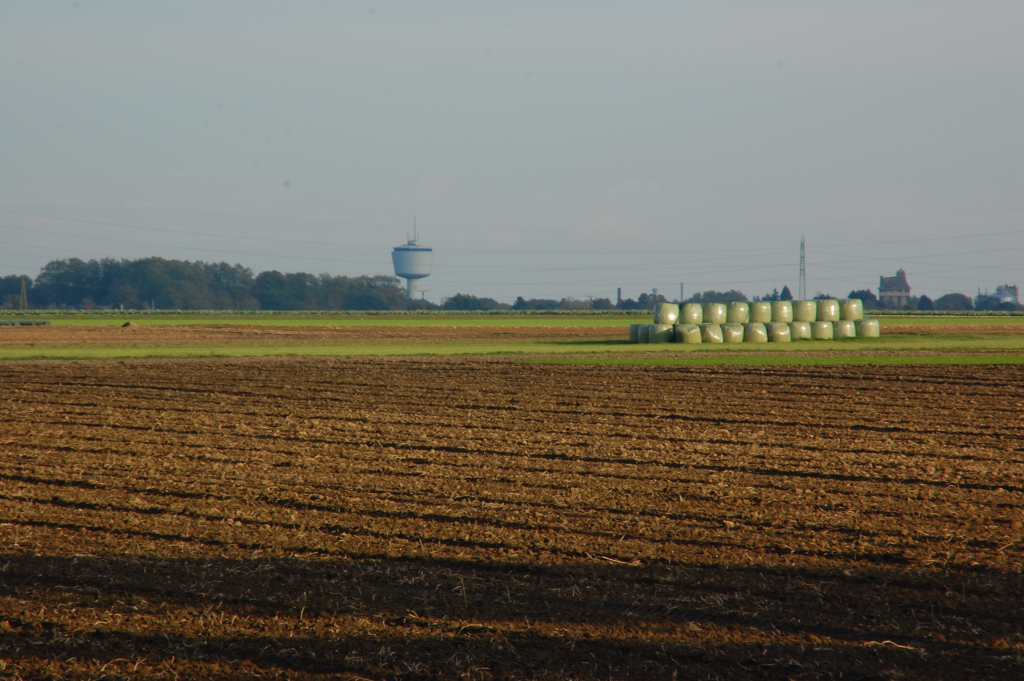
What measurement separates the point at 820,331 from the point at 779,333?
2.64 m

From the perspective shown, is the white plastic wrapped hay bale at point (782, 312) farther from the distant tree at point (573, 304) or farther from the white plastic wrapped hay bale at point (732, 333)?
the distant tree at point (573, 304)

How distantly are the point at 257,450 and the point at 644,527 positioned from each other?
5.78m

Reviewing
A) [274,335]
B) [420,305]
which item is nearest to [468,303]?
[420,305]

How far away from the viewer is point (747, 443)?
11.9 meters

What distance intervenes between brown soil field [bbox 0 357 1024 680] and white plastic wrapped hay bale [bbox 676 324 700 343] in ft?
77.2

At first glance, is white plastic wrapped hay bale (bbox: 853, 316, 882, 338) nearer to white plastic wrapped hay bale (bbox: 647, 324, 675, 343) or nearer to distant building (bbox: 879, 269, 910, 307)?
white plastic wrapped hay bale (bbox: 647, 324, 675, 343)

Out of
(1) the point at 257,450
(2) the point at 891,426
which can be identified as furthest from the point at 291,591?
(2) the point at 891,426

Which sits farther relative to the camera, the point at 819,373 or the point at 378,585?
the point at 819,373

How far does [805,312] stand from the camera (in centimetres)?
4159

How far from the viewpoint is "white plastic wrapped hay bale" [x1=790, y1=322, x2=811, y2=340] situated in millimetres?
40000

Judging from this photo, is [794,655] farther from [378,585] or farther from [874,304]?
[874,304]

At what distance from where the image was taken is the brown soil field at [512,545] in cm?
498

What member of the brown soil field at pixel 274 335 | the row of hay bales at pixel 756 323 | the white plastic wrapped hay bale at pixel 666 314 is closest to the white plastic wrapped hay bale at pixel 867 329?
the row of hay bales at pixel 756 323

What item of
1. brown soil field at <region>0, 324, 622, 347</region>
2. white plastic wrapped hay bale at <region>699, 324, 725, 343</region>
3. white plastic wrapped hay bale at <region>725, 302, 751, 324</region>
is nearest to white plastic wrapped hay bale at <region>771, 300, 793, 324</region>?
white plastic wrapped hay bale at <region>725, 302, 751, 324</region>
